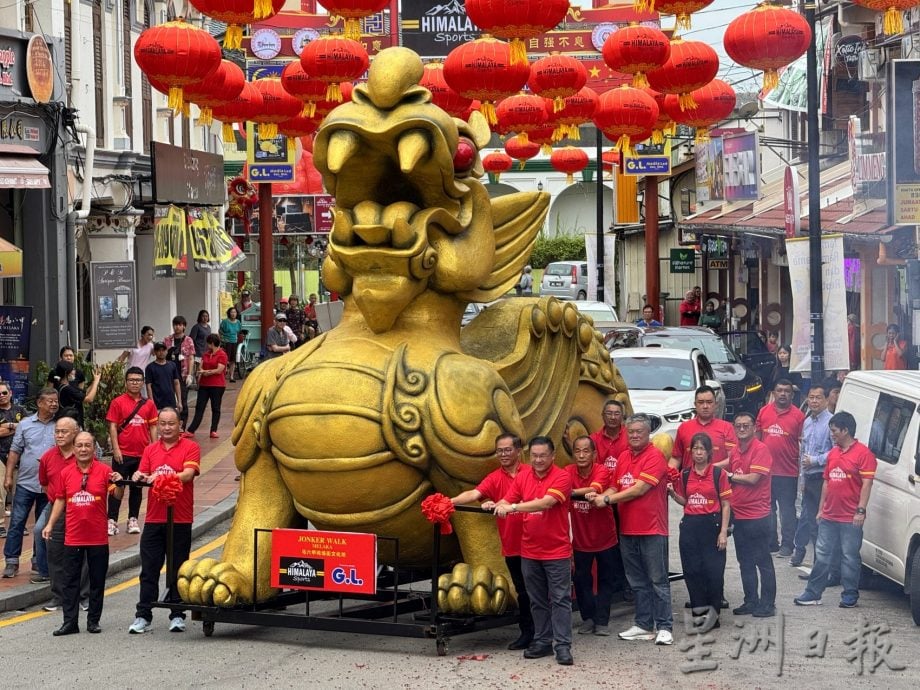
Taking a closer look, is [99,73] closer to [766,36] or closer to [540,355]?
[766,36]

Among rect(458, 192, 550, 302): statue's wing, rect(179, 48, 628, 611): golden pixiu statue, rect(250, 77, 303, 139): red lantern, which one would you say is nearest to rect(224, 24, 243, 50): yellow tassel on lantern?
rect(458, 192, 550, 302): statue's wing

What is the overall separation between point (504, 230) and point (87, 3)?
16485 mm

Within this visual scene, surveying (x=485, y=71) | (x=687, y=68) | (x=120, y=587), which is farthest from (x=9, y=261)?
(x=687, y=68)

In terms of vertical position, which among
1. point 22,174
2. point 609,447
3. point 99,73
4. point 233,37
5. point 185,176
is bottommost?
point 609,447

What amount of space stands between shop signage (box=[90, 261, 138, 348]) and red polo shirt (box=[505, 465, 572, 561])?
40.3ft

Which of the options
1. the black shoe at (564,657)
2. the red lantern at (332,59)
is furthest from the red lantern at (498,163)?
the black shoe at (564,657)

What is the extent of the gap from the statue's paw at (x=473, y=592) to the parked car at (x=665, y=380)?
27.0 feet

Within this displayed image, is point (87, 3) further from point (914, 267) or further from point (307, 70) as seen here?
point (914, 267)

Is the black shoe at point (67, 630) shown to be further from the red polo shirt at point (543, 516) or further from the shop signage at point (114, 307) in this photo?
the shop signage at point (114, 307)

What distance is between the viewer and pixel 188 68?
16.0m

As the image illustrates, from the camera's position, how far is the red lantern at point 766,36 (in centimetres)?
1614

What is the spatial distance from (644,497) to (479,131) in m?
2.98

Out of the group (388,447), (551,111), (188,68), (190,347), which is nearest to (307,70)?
(188,68)

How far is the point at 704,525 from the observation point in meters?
10.9
